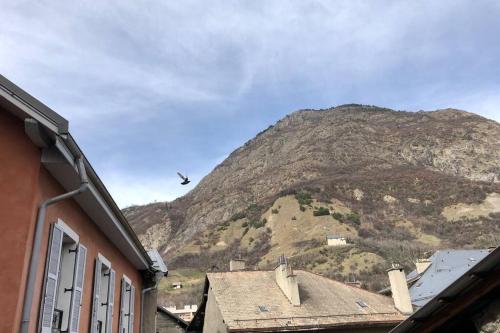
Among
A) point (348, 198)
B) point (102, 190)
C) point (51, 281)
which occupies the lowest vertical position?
point (51, 281)

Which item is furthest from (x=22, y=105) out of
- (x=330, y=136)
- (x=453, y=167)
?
(x=330, y=136)

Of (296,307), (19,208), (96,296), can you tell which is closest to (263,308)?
(296,307)

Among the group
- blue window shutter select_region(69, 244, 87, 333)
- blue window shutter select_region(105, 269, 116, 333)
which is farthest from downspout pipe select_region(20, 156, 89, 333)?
blue window shutter select_region(105, 269, 116, 333)

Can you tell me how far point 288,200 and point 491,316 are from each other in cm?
7985

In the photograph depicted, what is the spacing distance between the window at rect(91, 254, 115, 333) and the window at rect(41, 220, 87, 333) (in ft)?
2.78

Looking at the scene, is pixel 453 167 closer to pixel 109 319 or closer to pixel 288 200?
pixel 288 200

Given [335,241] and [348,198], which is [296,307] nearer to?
[335,241]

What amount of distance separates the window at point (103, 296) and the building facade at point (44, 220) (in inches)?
2.1

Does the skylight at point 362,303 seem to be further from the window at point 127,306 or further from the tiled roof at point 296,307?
the window at point 127,306

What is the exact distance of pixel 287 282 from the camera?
795 inches

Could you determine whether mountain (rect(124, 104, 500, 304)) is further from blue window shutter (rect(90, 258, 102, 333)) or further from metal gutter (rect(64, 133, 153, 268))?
blue window shutter (rect(90, 258, 102, 333))

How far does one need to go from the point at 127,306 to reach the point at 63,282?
4.47 metres

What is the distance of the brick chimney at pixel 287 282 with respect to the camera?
64.1 ft

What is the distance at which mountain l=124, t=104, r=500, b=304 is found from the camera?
63.4 meters
